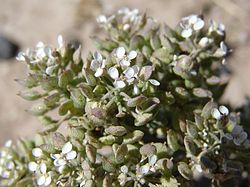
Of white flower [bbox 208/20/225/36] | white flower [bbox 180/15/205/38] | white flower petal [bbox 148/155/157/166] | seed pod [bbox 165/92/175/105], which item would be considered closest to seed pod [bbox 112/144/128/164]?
white flower petal [bbox 148/155/157/166]

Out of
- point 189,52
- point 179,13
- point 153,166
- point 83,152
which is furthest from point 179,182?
point 179,13

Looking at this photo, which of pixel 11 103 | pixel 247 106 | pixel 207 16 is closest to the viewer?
pixel 247 106

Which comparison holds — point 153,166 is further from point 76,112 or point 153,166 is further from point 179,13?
point 179,13

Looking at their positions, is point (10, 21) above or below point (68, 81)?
above

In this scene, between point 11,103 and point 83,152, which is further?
point 11,103

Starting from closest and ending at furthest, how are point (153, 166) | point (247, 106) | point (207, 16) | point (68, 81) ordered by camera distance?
point (153, 166) → point (68, 81) → point (247, 106) → point (207, 16)

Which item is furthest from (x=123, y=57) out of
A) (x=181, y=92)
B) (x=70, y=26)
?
(x=70, y=26)

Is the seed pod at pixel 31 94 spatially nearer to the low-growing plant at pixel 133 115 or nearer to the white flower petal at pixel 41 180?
the low-growing plant at pixel 133 115
